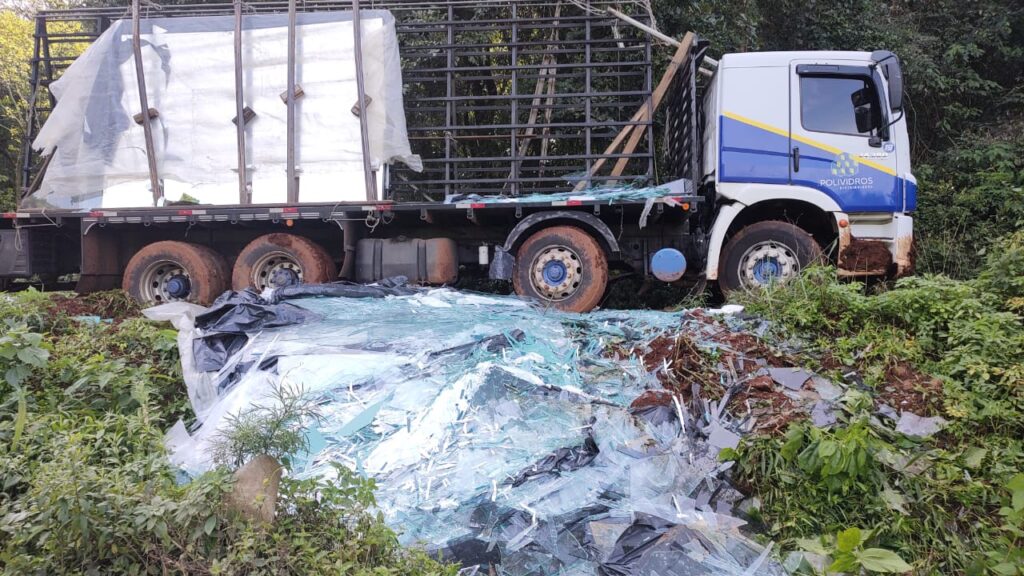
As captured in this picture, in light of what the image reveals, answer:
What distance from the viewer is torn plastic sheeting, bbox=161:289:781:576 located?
3.03 m

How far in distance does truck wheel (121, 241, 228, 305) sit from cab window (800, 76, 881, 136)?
21.8 feet

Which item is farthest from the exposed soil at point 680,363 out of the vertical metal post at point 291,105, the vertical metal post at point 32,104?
the vertical metal post at point 32,104

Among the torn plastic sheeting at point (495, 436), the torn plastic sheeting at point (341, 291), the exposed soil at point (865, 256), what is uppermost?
the exposed soil at point (865, 256)

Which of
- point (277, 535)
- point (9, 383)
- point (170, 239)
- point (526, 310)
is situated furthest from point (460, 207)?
point (277, 535)

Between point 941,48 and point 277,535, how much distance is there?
43.3 ft

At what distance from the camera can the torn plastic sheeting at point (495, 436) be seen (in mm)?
3029

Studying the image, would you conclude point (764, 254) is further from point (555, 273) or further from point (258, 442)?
point (258, 442)

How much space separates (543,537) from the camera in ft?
9.79

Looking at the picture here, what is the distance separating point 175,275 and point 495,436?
217 inches

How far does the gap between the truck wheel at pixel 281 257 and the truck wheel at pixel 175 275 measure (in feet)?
0.86

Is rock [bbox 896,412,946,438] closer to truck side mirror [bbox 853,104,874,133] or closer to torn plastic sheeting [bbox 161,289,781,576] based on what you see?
torn plastic sheeting [bbox 161,289,781,576]

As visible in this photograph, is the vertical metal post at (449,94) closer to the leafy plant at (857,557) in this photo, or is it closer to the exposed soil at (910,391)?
the exposed soil at (910,391)

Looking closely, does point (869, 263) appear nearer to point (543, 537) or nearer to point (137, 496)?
point (543, 537)

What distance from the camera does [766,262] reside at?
675cm
